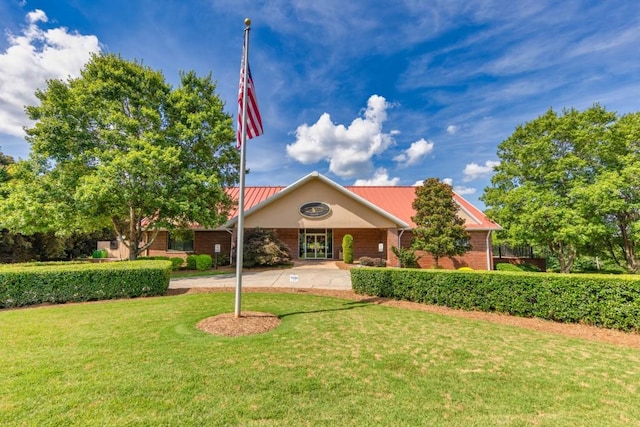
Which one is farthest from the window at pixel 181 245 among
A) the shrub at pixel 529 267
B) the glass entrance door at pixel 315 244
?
the shrub at pixel 529 267

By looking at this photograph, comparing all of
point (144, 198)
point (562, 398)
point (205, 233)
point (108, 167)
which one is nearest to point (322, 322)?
point (562, 398)

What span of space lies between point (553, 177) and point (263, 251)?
18.1 meters

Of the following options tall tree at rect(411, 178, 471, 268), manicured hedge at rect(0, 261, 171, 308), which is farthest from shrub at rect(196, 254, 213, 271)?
tall tree at rect(411, 178, 471, 268)

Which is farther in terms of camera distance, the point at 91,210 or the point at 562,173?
the point at 562,173

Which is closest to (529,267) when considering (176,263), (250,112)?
(250,112)

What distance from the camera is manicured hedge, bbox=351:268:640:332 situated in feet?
24.1

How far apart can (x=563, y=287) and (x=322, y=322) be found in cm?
674

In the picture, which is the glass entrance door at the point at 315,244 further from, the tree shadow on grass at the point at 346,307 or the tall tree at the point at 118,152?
the tree shadow on grass at the point at 346,307

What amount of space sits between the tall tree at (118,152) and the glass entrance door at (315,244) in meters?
7.42

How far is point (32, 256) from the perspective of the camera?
2169cm

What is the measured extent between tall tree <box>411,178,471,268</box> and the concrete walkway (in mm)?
4722

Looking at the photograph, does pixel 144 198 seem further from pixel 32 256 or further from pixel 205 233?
pixel 32 256

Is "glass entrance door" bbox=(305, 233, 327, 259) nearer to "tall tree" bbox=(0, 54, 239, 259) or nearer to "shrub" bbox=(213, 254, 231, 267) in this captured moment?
"shrub" bbox=(213, 254, 231, 267)

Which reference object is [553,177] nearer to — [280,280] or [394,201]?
[394,201]
